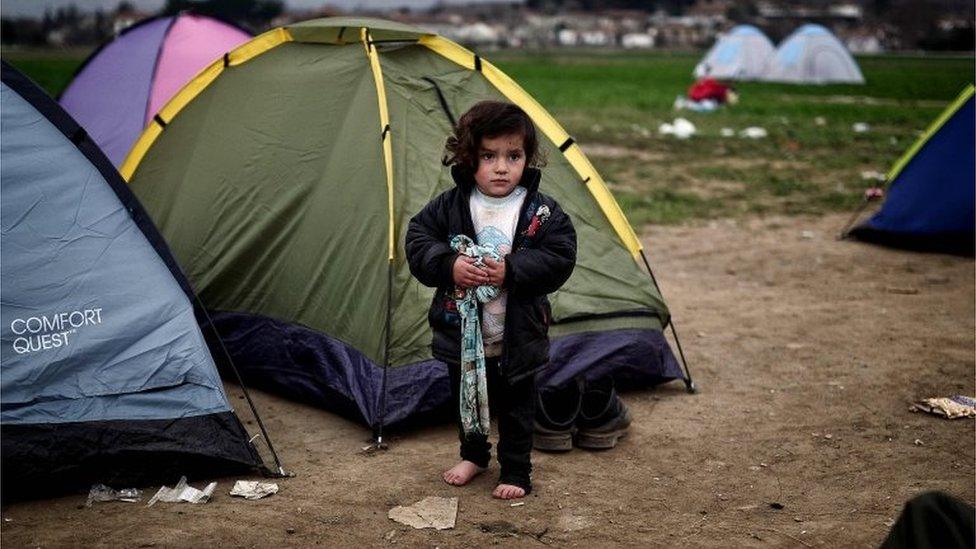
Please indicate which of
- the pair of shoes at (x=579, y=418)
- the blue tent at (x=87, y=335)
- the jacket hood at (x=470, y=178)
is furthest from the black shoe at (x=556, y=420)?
the blue tent at (x=87, y=335)

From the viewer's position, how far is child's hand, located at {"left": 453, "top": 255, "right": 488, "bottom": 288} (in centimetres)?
403

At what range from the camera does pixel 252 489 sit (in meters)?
4.43

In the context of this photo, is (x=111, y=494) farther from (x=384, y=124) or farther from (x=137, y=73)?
(x=137, y=73)

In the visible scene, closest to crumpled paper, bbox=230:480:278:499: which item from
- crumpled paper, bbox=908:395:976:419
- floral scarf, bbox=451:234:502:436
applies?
floral scarf, bbox=451:234:502:436

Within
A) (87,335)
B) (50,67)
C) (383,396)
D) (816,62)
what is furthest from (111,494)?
(50,67)

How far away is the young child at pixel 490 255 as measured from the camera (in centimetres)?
409

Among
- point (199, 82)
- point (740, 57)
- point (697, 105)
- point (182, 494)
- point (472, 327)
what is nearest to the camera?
point (472, 327)

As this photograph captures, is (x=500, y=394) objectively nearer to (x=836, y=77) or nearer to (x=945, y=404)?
(x=945, y=404)

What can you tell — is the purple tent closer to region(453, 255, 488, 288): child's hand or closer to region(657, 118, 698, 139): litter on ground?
region(453, 255, 488, 288): child's hand

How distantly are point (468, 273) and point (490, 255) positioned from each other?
0.14 metres

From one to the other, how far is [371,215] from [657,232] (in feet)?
17.6

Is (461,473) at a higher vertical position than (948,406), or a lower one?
higher

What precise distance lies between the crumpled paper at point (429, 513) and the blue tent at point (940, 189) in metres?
6.39

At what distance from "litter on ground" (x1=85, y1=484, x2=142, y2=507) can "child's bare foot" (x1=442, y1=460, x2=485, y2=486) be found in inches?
50.6
